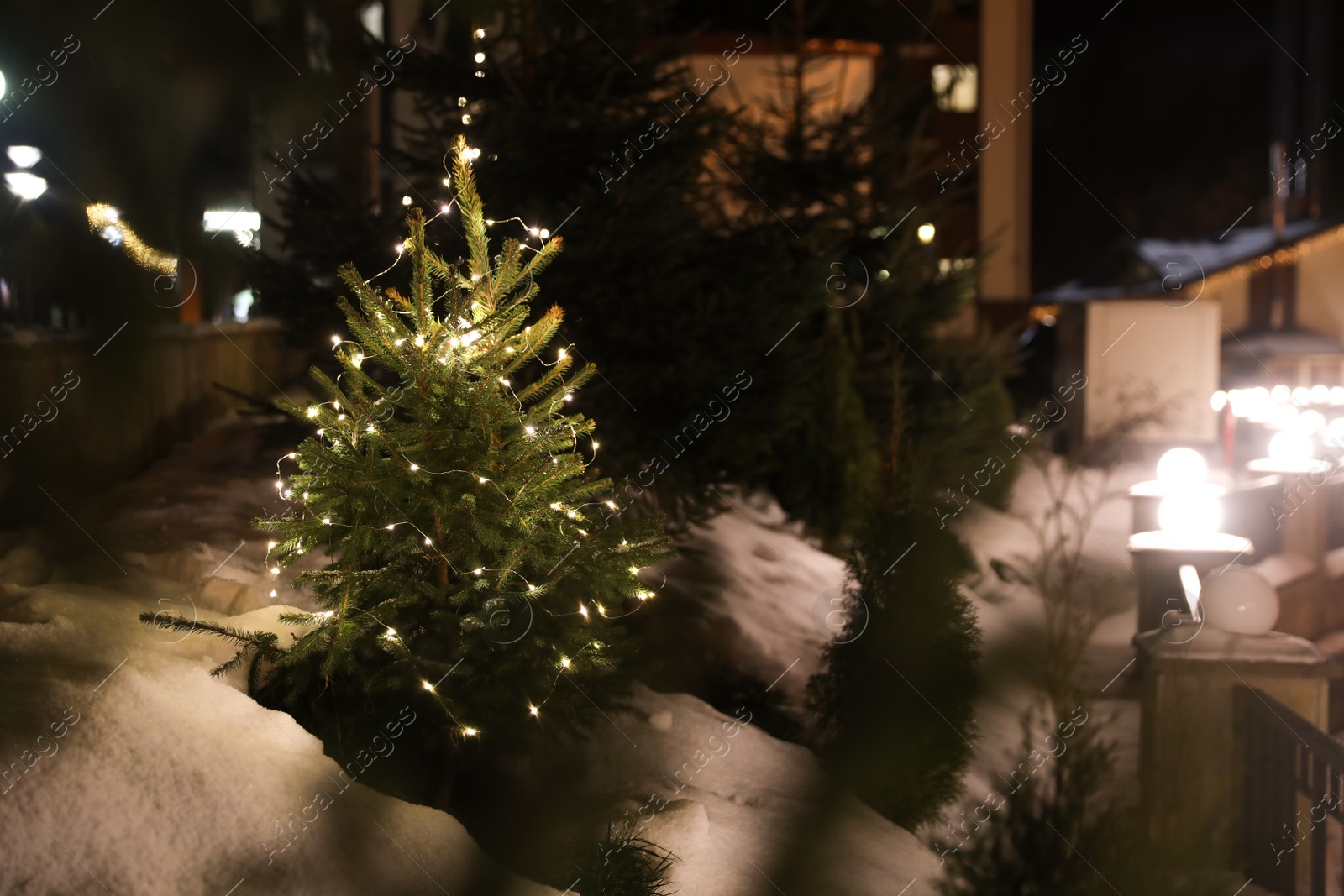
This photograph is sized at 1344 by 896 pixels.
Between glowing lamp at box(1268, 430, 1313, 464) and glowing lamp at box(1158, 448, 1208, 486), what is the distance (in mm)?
1386

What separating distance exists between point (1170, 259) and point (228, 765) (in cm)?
2609

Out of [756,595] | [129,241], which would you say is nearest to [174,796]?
[129,241]

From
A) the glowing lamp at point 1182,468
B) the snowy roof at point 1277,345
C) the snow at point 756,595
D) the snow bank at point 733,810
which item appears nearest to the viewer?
the snow bank at point 733,810

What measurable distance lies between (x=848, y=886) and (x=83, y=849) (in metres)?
2.64

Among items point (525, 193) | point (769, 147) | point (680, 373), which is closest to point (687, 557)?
point (680, 373)

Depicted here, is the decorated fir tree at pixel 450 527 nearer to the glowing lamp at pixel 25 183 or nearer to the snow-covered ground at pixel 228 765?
the snow-covered ground at pixel 228 765

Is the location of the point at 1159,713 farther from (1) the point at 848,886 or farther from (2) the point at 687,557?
(2) the point at 687,557

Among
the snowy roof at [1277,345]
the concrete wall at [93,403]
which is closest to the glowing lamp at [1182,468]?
the concrete wall at [93,403]

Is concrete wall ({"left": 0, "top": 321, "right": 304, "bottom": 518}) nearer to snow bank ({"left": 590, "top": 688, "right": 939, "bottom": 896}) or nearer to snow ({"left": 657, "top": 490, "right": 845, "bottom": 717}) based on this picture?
snow bank ({"left": 590, "top": 688, "right": 939, "bottom": 896})

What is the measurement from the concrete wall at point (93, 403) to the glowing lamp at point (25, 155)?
37.4 inches

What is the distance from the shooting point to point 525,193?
718cm

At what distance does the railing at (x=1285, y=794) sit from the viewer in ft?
14.5

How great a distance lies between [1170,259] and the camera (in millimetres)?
25391

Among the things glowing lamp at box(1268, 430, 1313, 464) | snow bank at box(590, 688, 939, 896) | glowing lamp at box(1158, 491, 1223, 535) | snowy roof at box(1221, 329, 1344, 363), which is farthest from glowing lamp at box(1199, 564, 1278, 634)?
snowy roof at box(1221, 329, 1344, 363)
